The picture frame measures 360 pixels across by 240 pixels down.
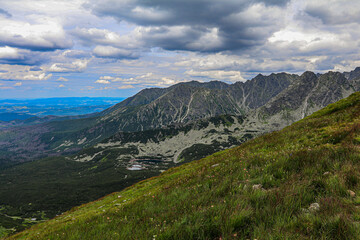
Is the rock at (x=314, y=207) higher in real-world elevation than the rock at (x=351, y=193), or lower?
lower

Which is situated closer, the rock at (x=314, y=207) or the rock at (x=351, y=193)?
the rock at (x=314, y=207)

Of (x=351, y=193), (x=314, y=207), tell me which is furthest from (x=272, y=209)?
(x=351, y=193)

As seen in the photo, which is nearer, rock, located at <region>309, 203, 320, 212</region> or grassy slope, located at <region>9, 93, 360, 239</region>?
grassy slope, located at <region>9, 93, 360, 239</region>

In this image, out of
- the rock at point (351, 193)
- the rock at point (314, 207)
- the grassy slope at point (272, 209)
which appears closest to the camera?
the grassy slope at point (272, 209)

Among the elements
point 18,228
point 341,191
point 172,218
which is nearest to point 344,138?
point 341,191

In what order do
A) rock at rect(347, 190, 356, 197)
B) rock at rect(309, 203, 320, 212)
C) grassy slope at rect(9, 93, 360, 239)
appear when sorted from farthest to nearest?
rock at rect(347, 190, 356, 197) < rock at rect(309, 203, 320, 212) < grassy slope at rect(9, 93, 360, 239)

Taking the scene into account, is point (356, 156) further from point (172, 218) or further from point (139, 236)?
point (139, 236)

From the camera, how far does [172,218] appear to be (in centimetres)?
611

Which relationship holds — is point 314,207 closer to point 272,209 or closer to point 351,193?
point 272,209

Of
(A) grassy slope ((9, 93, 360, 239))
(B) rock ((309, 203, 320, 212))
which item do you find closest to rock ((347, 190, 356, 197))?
(A) grassy slope ((9, 93, 360, 239))

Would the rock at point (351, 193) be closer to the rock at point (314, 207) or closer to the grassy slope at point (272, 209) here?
the grassy slope at point (272, 209)

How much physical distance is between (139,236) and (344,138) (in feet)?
47.5

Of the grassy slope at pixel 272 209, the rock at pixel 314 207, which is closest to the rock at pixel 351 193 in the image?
the grassy slope at pixel 272 209

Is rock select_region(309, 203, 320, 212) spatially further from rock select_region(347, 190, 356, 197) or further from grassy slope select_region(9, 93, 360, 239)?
rock select_region(347, 190, 356, 197)
